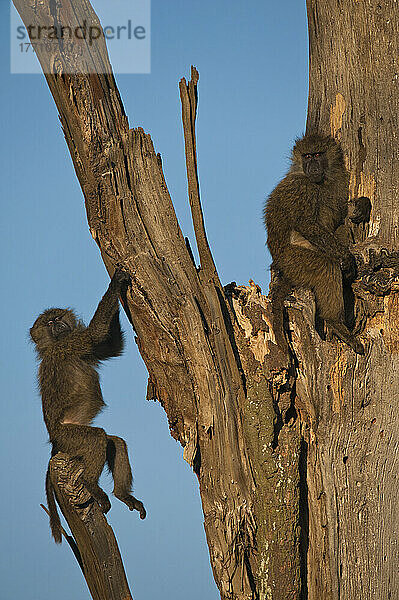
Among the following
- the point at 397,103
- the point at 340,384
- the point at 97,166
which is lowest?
the point at 340,384

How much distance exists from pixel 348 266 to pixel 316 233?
31 cm

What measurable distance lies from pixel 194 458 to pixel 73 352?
197 cm

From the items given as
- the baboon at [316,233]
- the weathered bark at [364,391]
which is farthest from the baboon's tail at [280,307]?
the weathered bark at [364,391]

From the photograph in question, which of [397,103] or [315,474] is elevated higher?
[397,103]

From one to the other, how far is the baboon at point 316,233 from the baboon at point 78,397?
141 centimetres

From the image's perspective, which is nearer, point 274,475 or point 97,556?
point 274,475

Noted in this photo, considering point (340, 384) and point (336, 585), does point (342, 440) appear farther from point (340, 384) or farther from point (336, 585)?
point (336, 585)

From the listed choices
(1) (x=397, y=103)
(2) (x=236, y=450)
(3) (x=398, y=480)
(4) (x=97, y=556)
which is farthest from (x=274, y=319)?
(4) (x=97, y=556)

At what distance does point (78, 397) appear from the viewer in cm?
536

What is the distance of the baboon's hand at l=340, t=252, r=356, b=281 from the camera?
13.1ft

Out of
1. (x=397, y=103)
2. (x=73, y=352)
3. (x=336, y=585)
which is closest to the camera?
(x=336, y=585)

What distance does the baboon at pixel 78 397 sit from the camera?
5.01m

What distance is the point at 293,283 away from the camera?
410cm

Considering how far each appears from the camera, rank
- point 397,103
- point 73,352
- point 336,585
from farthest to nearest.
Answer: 1. point 73,352
2. point 397,103
3. point 336,585
